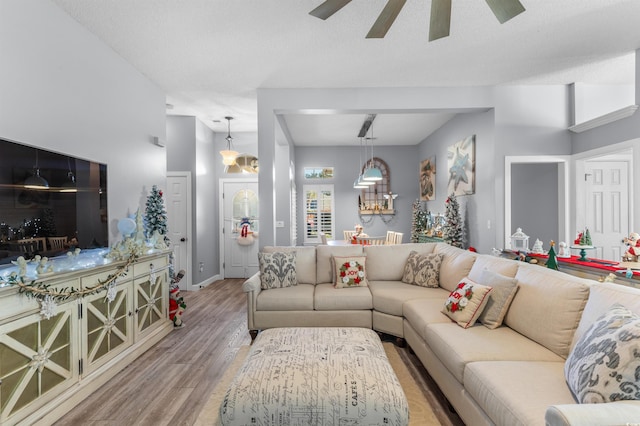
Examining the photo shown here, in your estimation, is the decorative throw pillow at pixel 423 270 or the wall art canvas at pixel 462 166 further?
the wall art canvas at pixel 462 166

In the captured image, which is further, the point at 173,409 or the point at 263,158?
the point at 263,158

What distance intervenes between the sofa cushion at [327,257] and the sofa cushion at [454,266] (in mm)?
1002

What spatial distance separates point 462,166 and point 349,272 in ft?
9.73

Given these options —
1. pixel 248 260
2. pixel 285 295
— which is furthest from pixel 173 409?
pixel 248 260

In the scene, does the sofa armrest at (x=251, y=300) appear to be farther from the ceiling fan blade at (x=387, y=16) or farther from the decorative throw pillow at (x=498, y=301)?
the ceiling fan blade at (x=387, y=16)

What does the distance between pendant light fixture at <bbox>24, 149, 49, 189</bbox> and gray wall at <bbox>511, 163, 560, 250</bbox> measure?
6.02m

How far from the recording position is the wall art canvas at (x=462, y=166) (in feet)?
16.8

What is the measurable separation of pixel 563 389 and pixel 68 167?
140 inches

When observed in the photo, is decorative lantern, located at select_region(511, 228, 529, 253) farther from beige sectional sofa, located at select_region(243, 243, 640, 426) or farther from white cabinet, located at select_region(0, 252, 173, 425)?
white cabinet, located at select_region(0, 252, 173, 425)

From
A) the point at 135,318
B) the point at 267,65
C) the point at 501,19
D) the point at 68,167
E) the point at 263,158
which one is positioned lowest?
the point at 135,318

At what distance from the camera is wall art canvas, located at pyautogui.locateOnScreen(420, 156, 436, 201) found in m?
6.93

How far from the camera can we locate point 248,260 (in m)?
6.81

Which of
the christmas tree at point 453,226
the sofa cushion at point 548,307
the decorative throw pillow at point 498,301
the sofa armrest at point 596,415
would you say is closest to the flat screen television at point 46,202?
the sofa armrest at point 596,415

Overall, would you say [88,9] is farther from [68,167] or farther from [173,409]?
[173,409]
